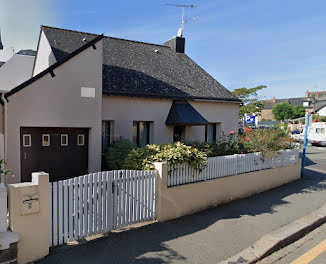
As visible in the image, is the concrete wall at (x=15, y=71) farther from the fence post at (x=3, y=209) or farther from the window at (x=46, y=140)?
the fence post at (x=3, y=209)

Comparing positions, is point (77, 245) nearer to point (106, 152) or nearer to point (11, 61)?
point (106, 152)

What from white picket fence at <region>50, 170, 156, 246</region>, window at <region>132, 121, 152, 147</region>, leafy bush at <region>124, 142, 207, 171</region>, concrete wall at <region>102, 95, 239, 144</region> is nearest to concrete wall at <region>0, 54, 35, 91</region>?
concrete wall at <region>102, 95, 239, 144</region>

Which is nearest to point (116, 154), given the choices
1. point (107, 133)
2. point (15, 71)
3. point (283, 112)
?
point (107, 133)

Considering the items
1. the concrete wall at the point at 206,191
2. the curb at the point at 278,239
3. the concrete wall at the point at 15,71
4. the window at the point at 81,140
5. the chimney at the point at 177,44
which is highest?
the chimney at the point at 177,44

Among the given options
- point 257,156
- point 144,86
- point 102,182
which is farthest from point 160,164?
point 144,86

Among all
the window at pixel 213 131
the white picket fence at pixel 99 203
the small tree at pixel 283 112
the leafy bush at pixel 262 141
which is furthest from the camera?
the small tree at pixel 283 112

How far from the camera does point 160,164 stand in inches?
228

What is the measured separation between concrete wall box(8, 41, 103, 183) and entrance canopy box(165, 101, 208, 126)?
11.7 feet

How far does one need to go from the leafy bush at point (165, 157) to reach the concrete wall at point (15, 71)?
839 centimetres

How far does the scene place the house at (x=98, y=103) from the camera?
6910 millimetres

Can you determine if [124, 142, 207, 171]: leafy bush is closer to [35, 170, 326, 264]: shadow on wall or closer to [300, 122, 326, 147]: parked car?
[35, 170, 326, 264]: shadow on wall

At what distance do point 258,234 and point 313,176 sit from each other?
25.3 feet

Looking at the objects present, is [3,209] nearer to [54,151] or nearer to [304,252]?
[54,151]

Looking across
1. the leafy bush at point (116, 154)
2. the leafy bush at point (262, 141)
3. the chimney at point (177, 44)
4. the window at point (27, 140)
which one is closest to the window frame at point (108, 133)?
the leafy bush at point (116, 154)
